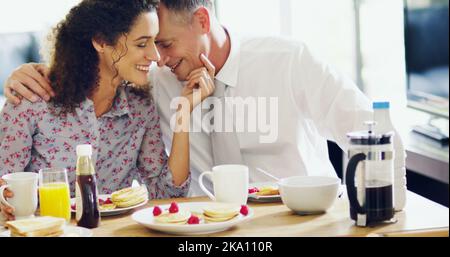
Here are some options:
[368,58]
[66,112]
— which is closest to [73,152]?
[66,112]

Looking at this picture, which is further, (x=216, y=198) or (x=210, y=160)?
(x=210, y=160)

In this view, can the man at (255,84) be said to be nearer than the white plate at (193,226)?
No

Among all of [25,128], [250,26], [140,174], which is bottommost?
[140,174]

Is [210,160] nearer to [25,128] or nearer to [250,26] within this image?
[25,128]

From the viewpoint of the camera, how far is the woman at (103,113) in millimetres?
2207

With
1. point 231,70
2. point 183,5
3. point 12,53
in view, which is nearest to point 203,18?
point 183,5

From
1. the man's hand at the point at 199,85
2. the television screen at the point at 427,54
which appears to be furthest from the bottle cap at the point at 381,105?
the television screen at the point at 427,54

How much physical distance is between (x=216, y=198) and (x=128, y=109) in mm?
545

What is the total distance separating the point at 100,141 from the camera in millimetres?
2303

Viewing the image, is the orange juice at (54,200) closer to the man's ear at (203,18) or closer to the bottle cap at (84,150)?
the bottle cap at (84,150)

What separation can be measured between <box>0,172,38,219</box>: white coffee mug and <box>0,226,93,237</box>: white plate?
104 mm

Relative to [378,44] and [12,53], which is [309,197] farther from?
[12,53]

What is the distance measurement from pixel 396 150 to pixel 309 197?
0.25m

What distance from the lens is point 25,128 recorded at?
2.18 m
